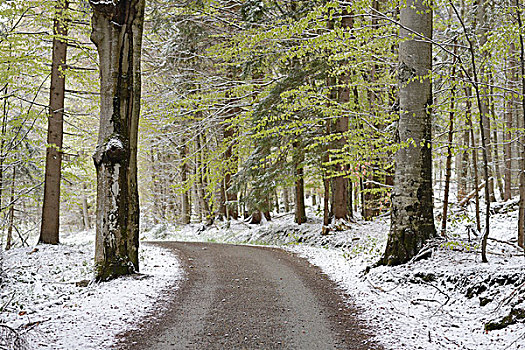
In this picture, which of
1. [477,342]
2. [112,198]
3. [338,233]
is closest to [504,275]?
[477,342]

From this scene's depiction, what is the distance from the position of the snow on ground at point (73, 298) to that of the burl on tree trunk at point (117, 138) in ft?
1.81

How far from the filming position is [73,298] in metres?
6.75

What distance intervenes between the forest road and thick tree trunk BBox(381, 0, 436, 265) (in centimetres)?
163

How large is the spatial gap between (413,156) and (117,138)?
18.6ft

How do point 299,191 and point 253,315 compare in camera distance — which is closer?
point 253,315

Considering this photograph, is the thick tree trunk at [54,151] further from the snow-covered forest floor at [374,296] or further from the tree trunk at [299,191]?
the tree trunk at [299,191]

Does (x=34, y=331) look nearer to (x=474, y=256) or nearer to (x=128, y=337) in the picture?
(x=128, y=337)

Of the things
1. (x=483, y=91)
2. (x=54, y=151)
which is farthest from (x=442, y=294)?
(x=54, y=151)

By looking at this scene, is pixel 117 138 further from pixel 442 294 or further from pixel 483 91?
pixel 483 91

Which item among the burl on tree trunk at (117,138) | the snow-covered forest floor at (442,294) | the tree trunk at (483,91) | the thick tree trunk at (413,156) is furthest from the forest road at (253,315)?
the tree trunk at (483,91)

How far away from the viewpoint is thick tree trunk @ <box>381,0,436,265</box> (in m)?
7.46

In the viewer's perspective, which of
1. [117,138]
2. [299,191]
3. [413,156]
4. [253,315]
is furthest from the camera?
[299,191]

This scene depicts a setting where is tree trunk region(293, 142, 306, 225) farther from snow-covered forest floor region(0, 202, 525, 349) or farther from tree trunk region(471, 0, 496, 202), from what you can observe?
tree trunk region(471, 0, 496, 202)

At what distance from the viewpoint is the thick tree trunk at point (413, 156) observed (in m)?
7.46
